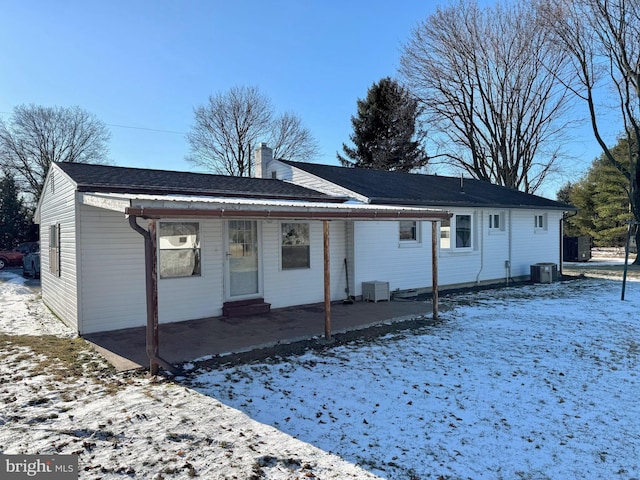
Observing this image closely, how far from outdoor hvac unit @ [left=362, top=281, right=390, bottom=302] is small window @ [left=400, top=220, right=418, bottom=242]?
1694 millimetres

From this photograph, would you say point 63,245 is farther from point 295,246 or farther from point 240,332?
point 295,246

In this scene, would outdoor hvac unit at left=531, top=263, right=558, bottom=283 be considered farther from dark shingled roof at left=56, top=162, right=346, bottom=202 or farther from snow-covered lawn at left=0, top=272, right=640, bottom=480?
dark shingled roof at left=56, top=162, right=346, bottom=202

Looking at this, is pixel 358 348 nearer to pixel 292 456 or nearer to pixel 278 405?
pixel 278 405

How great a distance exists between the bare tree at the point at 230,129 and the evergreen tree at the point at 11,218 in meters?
11.9

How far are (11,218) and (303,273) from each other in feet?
90.8

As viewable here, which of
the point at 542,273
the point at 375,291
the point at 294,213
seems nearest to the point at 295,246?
the point at 375,291

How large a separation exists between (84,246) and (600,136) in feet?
75.4

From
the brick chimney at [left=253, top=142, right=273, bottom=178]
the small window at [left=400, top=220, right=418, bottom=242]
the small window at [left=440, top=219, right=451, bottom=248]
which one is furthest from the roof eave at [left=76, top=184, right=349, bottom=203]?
the brick chimney at [left=253, top=142, right=273, bottom=178]

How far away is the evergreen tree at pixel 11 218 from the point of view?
28312mm

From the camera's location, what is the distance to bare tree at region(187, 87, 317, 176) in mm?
32406

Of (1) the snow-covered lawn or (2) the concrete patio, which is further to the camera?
(2) the concrete patio

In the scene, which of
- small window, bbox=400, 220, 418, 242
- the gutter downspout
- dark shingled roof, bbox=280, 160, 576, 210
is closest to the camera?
the gutter downspout

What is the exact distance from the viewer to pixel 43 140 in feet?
104

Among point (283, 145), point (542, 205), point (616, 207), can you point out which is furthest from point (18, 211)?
point (616, 207)
